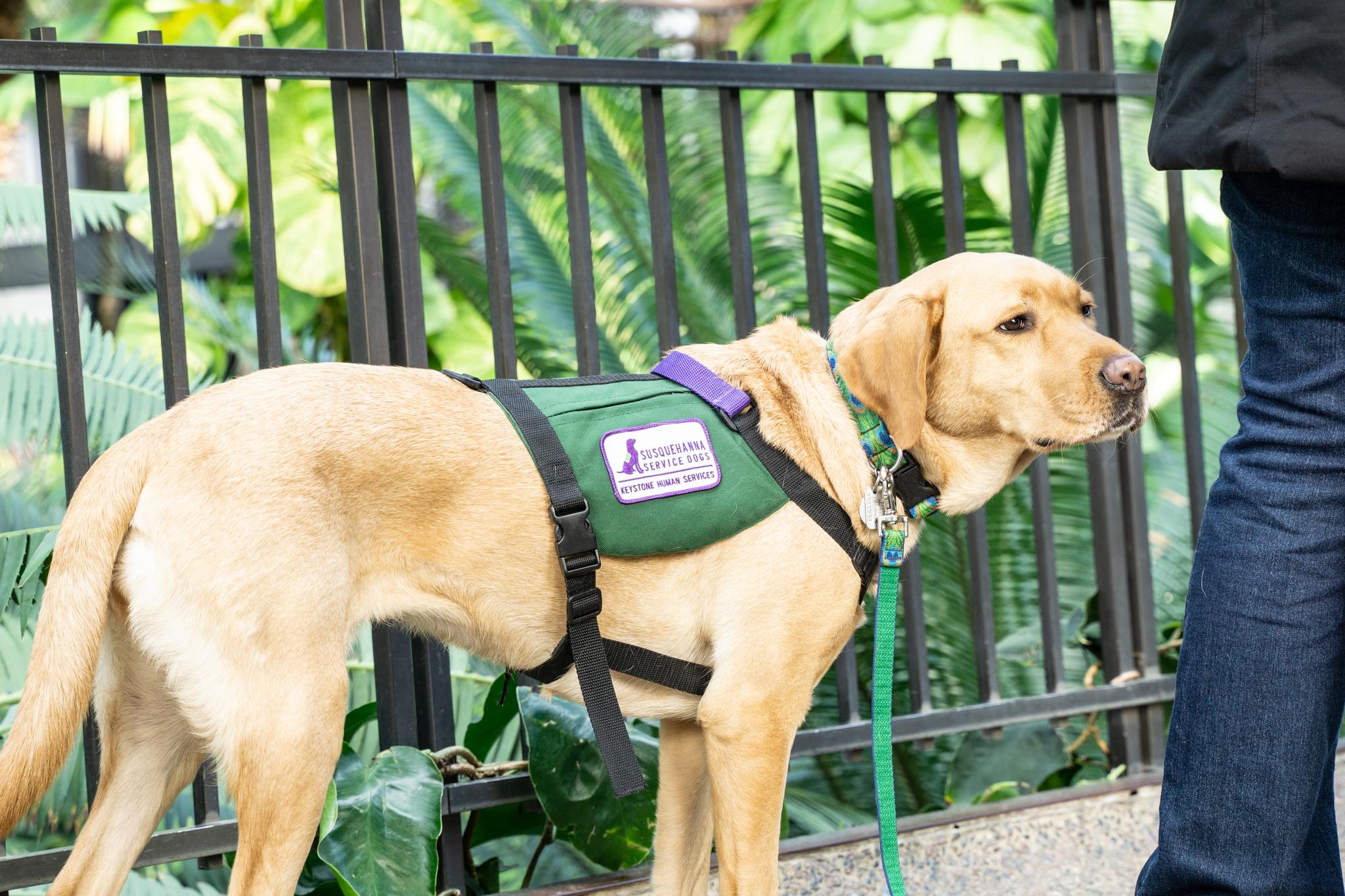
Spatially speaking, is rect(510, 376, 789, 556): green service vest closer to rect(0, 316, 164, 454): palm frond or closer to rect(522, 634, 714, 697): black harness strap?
rect(522, 634, 714, 697): black harness strap

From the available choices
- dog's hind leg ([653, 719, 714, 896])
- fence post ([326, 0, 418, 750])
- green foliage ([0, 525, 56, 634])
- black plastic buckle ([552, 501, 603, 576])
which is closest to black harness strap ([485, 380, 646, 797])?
black plastic buckle ([552, 501, 603, 576])

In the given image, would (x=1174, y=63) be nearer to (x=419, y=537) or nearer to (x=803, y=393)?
(x=803, y=393)

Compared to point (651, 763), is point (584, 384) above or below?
above

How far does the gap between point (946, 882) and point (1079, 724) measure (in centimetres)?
128

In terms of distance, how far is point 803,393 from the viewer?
2.54m

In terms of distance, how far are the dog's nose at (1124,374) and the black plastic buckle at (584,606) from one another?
3.85ft

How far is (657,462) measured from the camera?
7.72 feet

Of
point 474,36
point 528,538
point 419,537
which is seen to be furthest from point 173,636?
point 474,36

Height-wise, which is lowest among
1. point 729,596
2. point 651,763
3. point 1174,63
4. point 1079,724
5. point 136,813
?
point 1079,724

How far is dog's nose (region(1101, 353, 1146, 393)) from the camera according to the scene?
8.12 ft

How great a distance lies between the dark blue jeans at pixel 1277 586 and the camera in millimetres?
2027

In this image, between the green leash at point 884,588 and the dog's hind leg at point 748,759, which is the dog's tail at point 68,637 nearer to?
the dog's hind leg at point 748,759

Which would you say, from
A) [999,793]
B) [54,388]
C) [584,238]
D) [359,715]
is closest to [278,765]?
[359,715]

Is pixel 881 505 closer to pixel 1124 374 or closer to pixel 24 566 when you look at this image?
pixel 1124 374
